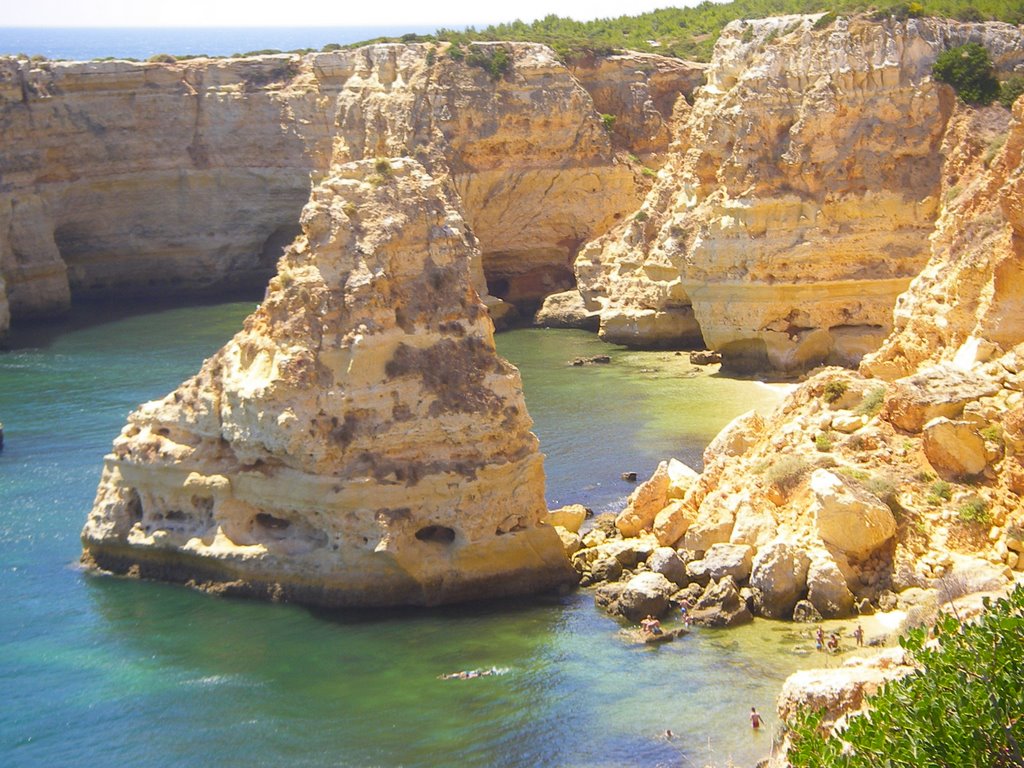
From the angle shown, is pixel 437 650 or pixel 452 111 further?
pixel 452 111

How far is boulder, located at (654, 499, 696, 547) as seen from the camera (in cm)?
2839

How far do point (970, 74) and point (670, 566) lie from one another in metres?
22.9

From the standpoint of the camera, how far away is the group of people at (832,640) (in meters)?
22.9

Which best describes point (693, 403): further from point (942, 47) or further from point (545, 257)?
point (545, 257)

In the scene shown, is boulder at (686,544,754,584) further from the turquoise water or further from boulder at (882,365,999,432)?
boulder at (882,365,999,432)

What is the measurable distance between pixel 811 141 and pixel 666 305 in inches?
328

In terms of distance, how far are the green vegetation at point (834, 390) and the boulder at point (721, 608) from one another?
15.5ft

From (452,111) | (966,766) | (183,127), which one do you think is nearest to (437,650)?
(966,766)

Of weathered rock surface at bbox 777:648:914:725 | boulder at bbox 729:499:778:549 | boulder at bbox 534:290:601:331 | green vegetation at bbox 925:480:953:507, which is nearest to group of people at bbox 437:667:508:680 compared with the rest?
boulder at bbox 729:499:778:549

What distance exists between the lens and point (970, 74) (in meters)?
43.7

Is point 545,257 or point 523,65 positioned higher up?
point 523,65

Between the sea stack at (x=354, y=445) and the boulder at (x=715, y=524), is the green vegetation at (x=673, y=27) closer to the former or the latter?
the boulder at (x=715, y=524)

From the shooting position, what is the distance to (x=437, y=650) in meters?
24.7

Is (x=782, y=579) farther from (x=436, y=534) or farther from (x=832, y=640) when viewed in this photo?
(x=436, y=534)
